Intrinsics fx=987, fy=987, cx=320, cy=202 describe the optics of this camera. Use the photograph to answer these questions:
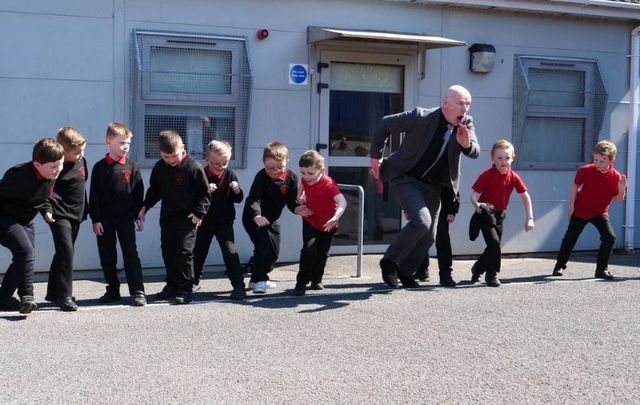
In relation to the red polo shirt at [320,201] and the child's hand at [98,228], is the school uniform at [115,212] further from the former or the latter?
the red polo shirt at [320,201]

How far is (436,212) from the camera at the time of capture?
898 centimetres

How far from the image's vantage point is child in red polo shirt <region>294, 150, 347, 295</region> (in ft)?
28.8

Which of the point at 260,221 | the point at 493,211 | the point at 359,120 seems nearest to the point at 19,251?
the point at 260,221

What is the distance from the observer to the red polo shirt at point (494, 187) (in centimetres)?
963

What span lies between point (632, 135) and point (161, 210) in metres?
7.02

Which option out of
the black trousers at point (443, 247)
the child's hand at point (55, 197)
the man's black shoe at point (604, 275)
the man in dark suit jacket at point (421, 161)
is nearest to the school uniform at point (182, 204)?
the child's hand at point (55, 197)

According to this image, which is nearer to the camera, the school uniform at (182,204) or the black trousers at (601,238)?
the school uniform at (182,204)

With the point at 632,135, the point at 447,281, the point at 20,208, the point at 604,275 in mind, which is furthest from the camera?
the point at 632,135

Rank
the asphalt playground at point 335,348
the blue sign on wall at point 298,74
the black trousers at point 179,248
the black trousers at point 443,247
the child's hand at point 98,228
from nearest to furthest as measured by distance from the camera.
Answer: the asphalt playground at point 335,348, the child's hand at point 98,228, the black trousers at point 179,248, the black trousers at point 443,247, the blue sign on wall at point 298,74

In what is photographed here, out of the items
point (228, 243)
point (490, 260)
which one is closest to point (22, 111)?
point (228, 243)

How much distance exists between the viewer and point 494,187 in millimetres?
9641

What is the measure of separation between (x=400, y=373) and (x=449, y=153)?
312 cm

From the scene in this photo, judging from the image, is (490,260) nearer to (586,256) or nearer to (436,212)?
(436,212)

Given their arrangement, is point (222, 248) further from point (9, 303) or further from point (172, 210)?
point (9, 303)
